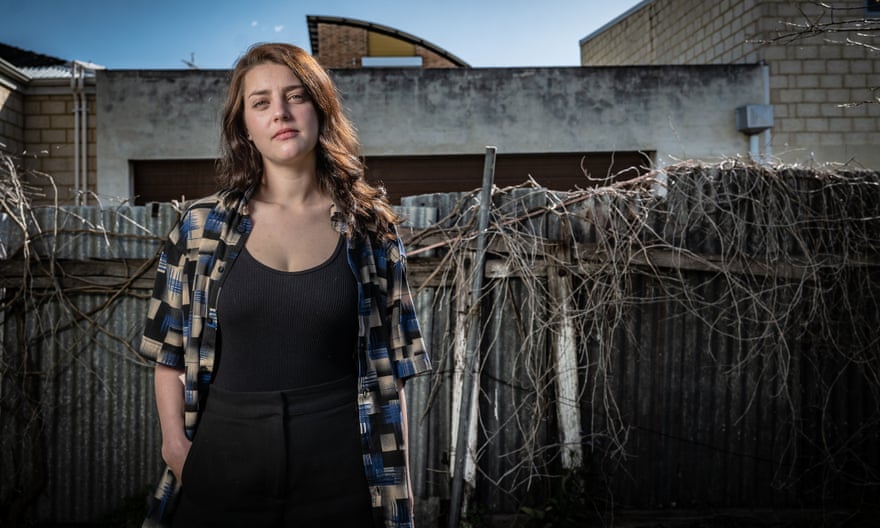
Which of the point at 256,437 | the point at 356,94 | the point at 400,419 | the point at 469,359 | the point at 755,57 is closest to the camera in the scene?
the point at 256,437

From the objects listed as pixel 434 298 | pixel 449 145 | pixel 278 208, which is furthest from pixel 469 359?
pixel 449 145

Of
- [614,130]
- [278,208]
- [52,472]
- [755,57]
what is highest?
[755,57]

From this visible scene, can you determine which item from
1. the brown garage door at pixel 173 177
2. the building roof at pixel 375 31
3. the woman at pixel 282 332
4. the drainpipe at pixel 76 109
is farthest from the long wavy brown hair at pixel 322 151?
the building roof at pixel 375 31

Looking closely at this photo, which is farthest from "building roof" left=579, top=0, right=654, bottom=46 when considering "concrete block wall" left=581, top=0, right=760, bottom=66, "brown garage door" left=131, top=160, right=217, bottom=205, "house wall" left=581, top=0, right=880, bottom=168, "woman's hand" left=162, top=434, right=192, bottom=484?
"woman's hand" left=162, top=434, right=192, bottom=484

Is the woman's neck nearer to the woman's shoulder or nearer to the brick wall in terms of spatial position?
the woman's shoulder

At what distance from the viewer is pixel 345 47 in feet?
63.4

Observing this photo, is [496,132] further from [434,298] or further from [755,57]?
[434,298]

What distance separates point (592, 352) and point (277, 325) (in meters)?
2.76

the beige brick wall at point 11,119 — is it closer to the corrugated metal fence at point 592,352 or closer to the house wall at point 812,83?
the corrugated metal fence at point 592,352

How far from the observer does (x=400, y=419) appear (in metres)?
1.98

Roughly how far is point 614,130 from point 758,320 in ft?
22.2

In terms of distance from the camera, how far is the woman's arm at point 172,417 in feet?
6.01

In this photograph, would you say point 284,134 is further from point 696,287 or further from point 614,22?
point 614,22

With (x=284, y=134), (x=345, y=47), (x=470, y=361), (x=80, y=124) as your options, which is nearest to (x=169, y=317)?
(x=284, y=134)
